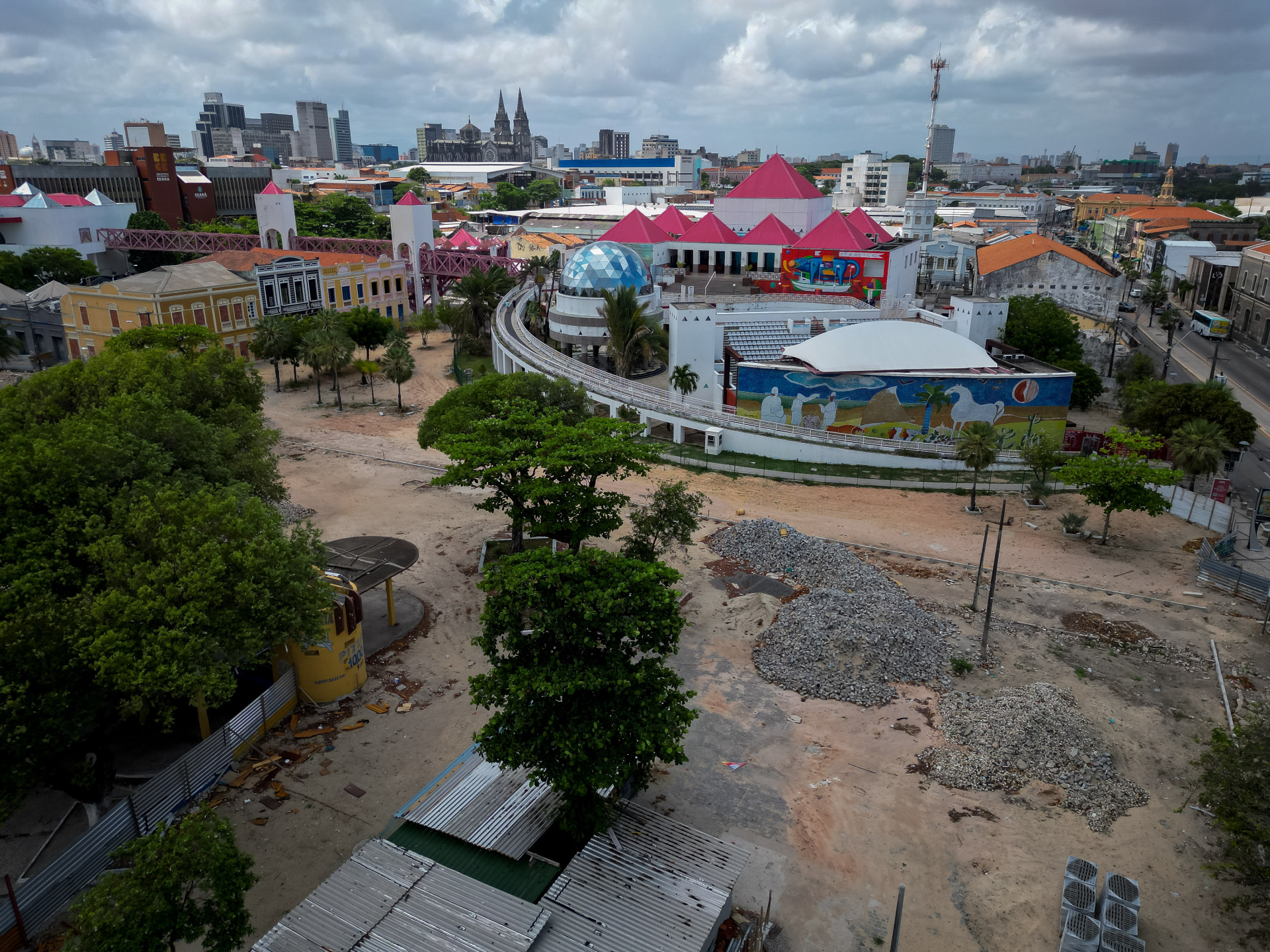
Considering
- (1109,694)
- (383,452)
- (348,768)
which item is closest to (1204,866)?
(1109,694)

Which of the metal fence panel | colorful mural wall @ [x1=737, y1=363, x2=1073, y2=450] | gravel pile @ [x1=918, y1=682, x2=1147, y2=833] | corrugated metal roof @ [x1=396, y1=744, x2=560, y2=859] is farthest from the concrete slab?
A: colorful mural wall @ [x1=737, y1=363, x2=1073, y2=450]

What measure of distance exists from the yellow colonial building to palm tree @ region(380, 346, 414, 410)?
11948 millimetres

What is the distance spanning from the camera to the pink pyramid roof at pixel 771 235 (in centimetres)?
7012

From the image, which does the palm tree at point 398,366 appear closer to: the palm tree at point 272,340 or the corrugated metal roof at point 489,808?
the palm tree at point 272,340

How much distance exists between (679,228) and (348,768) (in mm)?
Result: 69008

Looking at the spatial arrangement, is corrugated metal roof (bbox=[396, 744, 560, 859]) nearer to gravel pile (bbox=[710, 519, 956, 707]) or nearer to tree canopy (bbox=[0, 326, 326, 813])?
tree canopy (bbox=[0, 326, 326, 813])

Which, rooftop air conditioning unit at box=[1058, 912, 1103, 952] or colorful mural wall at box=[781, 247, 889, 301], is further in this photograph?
colorful mural wall at box=[781, 247, 889, 301]

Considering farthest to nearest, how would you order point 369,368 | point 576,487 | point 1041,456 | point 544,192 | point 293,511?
1. point 544,192
2. point 369,368
3. point 1041,456
4. point 293,511
5. point 576,487

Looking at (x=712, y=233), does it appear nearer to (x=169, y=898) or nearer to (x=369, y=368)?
(x=369, y=368)

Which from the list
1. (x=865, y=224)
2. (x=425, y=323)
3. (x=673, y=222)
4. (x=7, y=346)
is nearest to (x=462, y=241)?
(x=673, y=222)

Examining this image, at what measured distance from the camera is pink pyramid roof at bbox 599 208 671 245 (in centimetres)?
6950

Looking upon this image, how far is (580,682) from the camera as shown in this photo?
13805mm

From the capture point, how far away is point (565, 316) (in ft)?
168

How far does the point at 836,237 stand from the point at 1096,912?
186 ft
